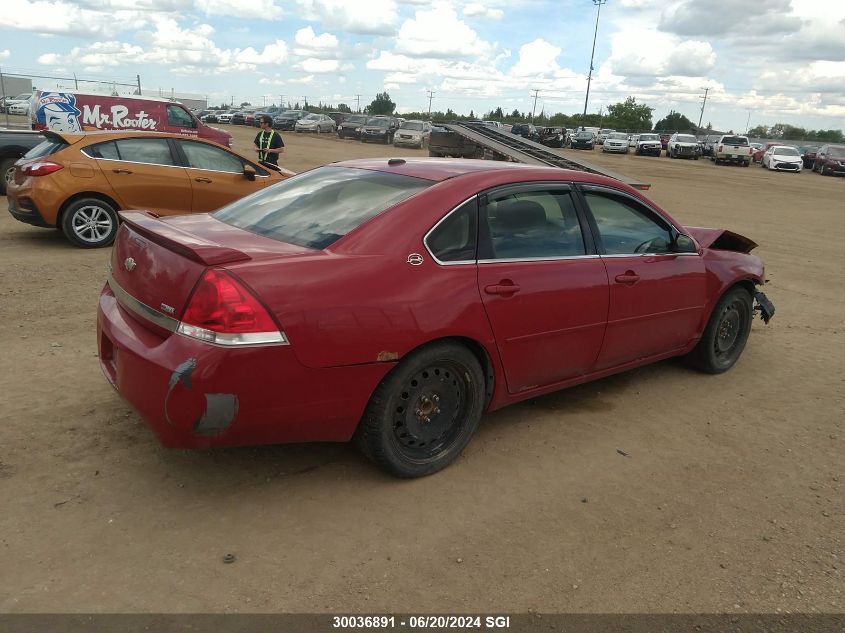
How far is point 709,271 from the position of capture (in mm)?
4836

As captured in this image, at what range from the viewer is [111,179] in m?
8.17

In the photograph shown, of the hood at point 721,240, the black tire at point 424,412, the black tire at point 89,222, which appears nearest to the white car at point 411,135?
the black tire at point 89,222

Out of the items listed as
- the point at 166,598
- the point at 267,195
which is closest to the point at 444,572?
the point at 166,598

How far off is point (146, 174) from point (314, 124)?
134 feet

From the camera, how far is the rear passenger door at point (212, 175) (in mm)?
8742

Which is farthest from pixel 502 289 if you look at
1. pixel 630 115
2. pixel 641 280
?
pixel 630 115

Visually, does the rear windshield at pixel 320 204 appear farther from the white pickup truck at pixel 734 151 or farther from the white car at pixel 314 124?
the white car at pixel 314 124

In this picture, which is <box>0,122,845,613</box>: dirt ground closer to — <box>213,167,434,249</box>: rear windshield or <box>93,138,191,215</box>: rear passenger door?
<box>213,167,434,249</box>: rear windshield

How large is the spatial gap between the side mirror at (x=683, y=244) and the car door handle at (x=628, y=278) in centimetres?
57

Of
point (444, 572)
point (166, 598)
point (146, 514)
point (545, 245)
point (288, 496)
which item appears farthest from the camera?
point (545, 245)

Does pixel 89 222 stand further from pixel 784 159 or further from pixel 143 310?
pixel 784 159

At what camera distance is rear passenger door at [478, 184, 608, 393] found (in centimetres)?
355

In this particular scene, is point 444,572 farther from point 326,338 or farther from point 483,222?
point 483,222

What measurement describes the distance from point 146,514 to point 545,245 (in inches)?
96.9
